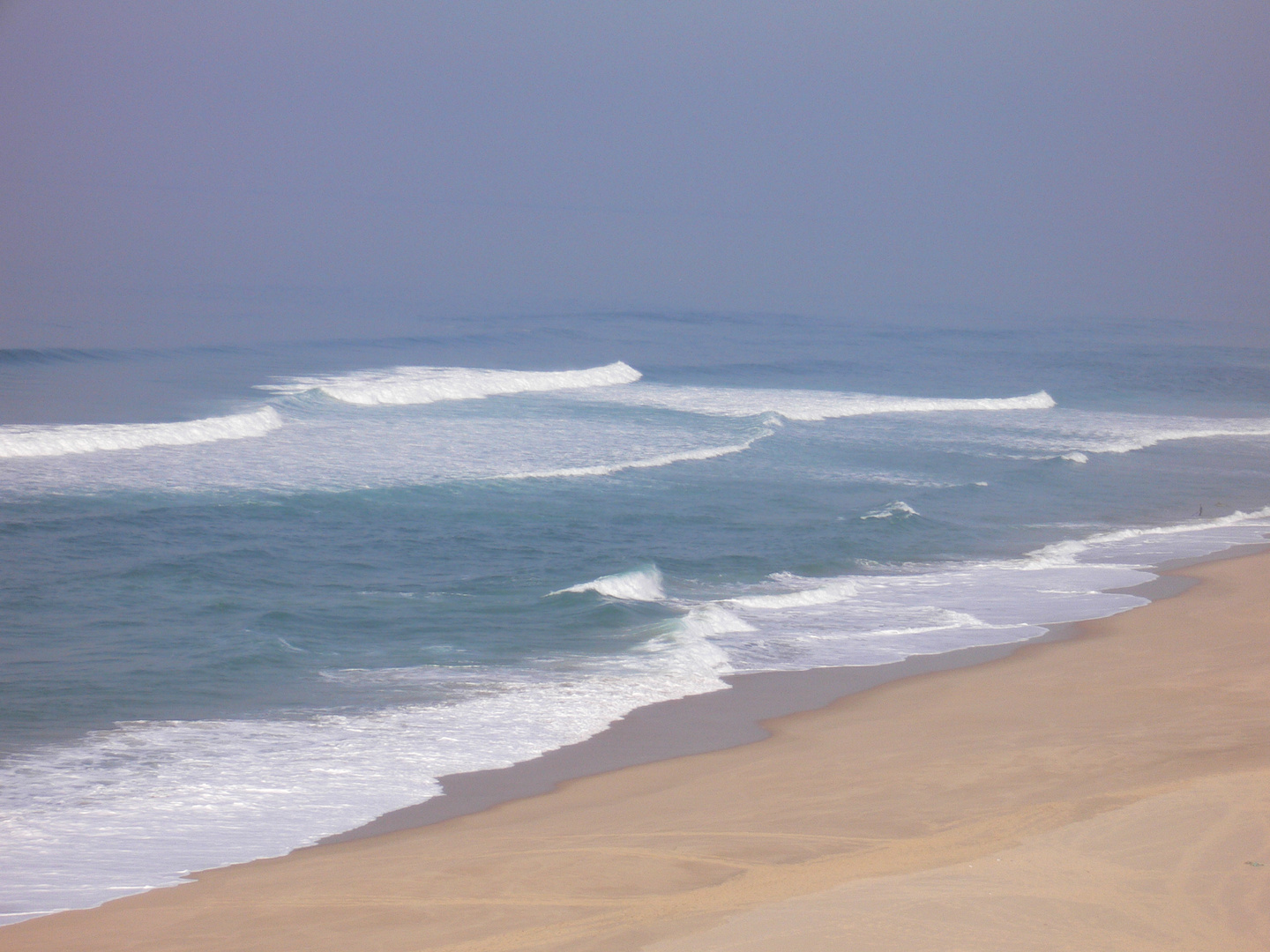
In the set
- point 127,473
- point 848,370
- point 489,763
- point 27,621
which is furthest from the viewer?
point 848,370

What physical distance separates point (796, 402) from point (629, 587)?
20.0m

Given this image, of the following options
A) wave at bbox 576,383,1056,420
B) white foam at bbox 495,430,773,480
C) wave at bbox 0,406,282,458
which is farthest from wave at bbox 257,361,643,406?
white foam at bbox 495,430,773,480

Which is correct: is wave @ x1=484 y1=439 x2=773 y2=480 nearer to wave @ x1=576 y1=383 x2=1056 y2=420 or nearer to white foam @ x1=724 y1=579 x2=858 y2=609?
wave @ x1=576 y1=383 x2=1056 y2=420

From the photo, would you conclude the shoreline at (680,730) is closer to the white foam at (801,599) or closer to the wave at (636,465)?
the white foam at (801,599)

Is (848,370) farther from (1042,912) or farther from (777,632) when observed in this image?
(1042,912)

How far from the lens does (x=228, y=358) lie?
114 ft

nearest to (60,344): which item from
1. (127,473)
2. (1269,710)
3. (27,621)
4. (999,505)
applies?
(127,473)

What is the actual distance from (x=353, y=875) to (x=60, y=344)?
3241 cm

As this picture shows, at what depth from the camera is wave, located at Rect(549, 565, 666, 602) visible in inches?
535

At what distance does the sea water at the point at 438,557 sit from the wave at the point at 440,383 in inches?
9.2

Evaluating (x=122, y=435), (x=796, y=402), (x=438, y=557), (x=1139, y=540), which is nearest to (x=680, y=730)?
(x=438, y=557)

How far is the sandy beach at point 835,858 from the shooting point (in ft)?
18.5

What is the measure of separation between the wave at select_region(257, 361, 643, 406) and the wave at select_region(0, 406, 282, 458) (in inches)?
187

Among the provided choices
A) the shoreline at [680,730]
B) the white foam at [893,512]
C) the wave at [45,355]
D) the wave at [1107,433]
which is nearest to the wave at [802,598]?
the shoreline at [680,730]
